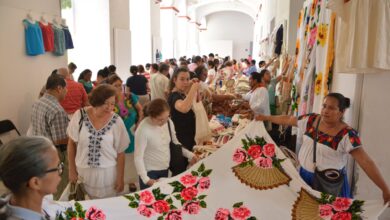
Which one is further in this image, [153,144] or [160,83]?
[160,83]

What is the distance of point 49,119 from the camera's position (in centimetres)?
336

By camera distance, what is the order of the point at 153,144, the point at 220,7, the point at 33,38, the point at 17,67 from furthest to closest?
the point at 220,7
the point at 33,38
the point at 17,67
the point at 153,144

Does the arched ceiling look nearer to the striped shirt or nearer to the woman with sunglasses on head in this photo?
the striped shirt

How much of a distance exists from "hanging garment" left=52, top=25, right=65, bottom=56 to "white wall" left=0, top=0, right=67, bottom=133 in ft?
0.81

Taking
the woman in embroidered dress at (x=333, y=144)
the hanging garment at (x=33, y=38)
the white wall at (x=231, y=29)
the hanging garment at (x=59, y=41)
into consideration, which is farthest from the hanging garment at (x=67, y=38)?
the white wall at (x=231, y=29)

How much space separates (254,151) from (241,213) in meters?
0.53

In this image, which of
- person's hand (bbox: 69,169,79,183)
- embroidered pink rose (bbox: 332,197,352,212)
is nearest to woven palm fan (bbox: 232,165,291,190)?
embroidered pink rose (bbox: 332,197,352,212)

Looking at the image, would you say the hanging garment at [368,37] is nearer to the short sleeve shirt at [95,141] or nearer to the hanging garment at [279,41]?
the short sleeve shirt at [95,141]

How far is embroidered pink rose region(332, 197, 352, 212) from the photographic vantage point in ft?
7.90

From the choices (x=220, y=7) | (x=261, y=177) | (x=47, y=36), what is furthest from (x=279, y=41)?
(x=220, y=7)

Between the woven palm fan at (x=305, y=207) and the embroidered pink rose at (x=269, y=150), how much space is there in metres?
0.41

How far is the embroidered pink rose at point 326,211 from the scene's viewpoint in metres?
2.45

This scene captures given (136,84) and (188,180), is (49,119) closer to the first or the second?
(188,180)

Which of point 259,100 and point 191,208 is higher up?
point 259,100
